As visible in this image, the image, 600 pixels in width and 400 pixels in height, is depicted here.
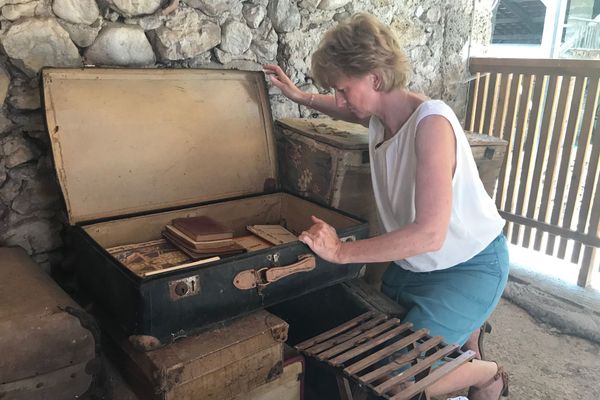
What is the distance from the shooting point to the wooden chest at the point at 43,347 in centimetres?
117

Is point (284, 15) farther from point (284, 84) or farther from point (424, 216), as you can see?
point (424, 216)

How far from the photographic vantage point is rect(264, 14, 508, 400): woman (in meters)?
1.44

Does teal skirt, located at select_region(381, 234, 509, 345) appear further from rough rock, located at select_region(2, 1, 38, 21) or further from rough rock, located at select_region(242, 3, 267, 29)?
rough rock, located at select_region(2, 1, 38, 21)

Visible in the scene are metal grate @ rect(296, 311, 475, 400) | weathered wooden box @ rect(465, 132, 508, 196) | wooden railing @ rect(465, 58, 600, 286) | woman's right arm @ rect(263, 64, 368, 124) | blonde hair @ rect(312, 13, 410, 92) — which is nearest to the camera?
metal grate @ rect(296, 311, 475, 400)

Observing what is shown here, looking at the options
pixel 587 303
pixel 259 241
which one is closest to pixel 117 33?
pixel 259 241

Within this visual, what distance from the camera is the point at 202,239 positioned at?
1.62 metres

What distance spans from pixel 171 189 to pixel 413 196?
2.93 ft

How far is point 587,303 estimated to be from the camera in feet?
9.59

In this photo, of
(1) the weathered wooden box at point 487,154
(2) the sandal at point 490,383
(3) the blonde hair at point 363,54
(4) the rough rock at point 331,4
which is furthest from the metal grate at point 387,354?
(4) the rough rock at point 331,4

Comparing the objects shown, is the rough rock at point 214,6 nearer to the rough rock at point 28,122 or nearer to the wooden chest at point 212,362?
the rough rock at point 28,122

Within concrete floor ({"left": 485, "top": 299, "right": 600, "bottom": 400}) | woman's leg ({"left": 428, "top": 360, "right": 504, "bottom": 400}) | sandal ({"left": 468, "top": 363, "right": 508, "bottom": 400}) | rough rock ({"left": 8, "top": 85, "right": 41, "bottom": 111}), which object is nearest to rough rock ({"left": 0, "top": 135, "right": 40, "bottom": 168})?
rough rock ({"left": 8, "top": 85, "right": 41, "bottom": 111})

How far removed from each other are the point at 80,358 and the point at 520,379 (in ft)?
6.26

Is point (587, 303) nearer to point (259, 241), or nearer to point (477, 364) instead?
point (477, 364)

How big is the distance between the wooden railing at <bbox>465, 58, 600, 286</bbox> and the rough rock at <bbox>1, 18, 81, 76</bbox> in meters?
2.52
